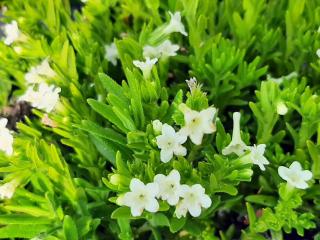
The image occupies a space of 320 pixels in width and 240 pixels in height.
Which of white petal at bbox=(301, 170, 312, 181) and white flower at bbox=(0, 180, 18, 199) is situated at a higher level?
white flower at bbox=(0, 180, 18, 199)

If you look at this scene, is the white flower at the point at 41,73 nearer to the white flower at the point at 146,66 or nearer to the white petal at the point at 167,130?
the white flower at the point at 146,66

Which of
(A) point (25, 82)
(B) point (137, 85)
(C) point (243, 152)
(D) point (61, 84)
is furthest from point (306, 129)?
(A) point (25, 82)

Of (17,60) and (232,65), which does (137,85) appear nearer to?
(232,65)

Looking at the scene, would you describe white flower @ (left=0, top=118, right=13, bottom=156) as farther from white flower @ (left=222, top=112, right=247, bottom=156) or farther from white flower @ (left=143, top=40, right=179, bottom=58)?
white flower @ (left=222, top=112, right=247, bottom=156)

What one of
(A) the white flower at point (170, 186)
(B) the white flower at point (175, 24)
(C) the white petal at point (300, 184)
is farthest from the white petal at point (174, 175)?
(B) the white flower at point (175, 24)

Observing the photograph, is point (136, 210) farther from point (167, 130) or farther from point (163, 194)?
point (167, 130)

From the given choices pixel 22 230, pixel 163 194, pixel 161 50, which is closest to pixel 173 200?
pixel 163 194

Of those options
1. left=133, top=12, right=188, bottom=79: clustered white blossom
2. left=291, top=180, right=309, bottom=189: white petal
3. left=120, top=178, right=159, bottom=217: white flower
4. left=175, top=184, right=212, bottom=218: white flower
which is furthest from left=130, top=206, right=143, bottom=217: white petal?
left=133, top=12, right=188, bottom=79: clustered white blossom
